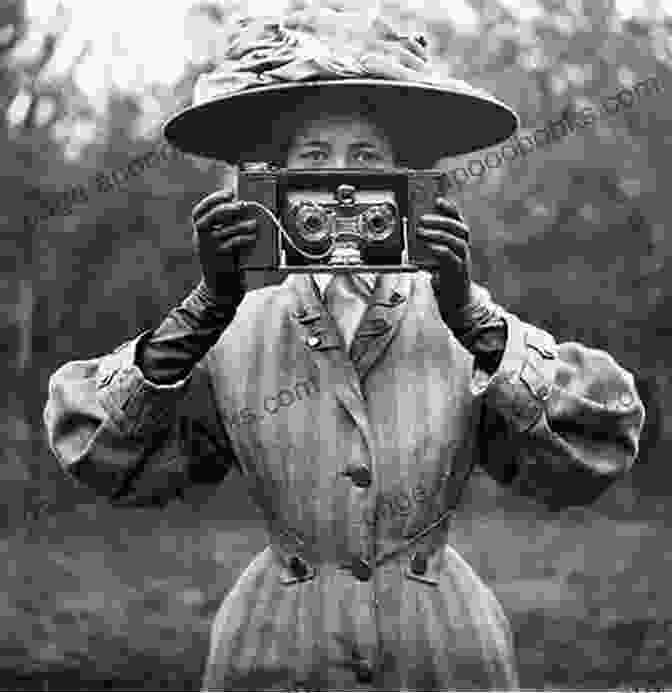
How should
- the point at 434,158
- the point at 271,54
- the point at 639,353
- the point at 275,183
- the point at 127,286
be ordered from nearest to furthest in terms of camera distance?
the point at 275,183 < the point at 271,54 < the point at 434,158 < the point at 127,286 < the point at 639,353

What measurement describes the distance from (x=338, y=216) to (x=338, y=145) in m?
0.22

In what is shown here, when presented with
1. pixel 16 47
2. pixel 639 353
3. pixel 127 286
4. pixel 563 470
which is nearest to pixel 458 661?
pixel 563 470

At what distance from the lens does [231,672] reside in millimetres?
2660

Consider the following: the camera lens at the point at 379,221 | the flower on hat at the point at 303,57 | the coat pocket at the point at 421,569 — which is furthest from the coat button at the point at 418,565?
the flower on hat at the point at 303,57

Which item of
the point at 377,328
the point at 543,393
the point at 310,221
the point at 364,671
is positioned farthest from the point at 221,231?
the point at 364,671

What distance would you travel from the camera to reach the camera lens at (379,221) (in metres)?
2.53

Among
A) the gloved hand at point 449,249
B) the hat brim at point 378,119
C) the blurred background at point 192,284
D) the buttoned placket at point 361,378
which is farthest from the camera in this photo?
the blurred background at point 192,284

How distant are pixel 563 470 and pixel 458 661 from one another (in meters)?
0.38

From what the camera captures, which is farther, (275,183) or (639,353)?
(639,353)

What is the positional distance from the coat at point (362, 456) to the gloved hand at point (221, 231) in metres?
0.21

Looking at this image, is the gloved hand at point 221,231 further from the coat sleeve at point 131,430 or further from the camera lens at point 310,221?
the coat sleeve at point 131,430

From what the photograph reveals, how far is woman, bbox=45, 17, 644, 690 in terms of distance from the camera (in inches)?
101

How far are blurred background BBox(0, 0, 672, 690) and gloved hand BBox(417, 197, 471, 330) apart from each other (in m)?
4.36

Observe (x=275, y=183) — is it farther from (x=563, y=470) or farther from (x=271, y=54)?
(x=563, y=470)
